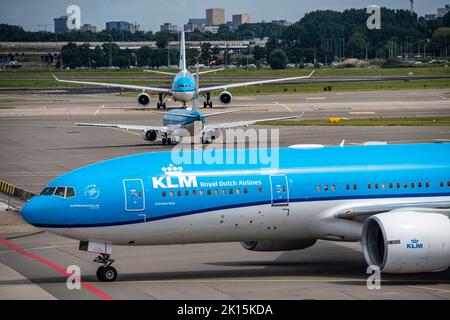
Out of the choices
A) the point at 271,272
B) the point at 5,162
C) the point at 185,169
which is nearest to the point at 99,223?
the point at 185,169

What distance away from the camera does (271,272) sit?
109ft

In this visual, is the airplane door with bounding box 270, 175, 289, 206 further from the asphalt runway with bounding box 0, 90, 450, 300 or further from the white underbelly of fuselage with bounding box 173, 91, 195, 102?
the white underbelly of fuselage with bounding box 173, 91, 195, 102

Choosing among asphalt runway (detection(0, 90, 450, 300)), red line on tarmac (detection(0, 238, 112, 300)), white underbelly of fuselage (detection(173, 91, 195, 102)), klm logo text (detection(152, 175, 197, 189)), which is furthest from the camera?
white underbelly of fuselage (detection(173, 91, 195, 102))

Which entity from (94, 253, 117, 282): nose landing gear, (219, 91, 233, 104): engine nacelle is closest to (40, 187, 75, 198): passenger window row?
(94, 253, 117, 282): nose landing gear

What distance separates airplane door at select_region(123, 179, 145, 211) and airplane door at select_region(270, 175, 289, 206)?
4.24m

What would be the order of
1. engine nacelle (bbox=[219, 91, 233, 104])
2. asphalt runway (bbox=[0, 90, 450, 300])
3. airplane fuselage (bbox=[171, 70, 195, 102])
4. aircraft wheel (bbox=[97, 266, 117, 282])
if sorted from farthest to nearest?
1. engine nacelle (bbox=[219, 91, 233, 104])
2. airplane fuselage (bbox=[171, 70, 195, 102])
3. aircraft wheel (bbox=[97, 266, 117, 282])
4. asphalt runway (bbox=[0, 90, 450, 300])

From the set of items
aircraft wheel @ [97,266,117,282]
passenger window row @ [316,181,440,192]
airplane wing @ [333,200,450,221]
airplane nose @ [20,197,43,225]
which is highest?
passenger window row @ [316,181,440,192]

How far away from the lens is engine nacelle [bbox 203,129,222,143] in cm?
7888

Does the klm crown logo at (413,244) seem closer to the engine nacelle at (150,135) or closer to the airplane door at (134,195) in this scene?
the airplane door at (134,195)

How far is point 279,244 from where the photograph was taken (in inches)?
1351

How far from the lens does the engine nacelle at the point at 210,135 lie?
78875mm

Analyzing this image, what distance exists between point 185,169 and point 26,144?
183 feet
